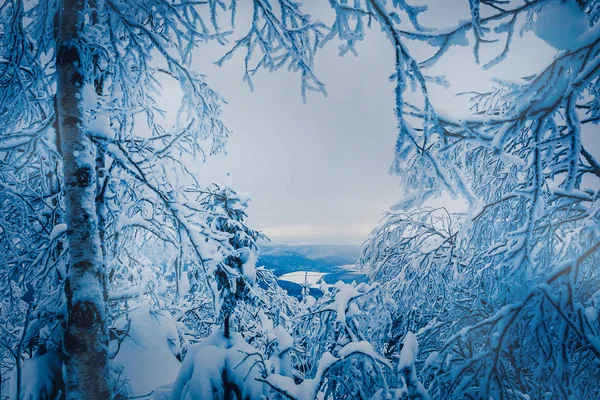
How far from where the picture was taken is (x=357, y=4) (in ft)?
5.91

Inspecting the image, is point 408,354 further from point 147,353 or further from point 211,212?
point 147,353

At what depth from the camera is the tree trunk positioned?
1982 millimetres

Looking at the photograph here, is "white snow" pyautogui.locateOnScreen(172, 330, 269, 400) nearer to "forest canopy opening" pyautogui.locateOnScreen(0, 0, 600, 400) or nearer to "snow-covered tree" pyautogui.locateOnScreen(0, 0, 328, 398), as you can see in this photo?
"forest canopy opening" pyautogui.locateOnScreen(0, 0, 600, 400)

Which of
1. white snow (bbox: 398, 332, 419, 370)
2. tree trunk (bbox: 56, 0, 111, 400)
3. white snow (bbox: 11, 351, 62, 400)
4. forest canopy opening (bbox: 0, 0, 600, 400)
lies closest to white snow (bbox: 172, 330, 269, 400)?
forest canopy opening (bbox: 0, 0, 600, 400)

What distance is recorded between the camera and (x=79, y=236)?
6.86 feet

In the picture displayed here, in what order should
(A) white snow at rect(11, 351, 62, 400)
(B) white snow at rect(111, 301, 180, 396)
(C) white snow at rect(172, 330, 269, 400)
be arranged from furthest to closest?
(B) white snow at rect(111, 301, 180, 396) → (C) white snow at rect(172, 330, 269, 400) → (A) white snow at rect(11, 351, 62, 400)

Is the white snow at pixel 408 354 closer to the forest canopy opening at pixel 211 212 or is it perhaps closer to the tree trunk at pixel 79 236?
the forest canopy opening at pixel 211 212

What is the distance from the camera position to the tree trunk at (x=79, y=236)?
78.0 inches

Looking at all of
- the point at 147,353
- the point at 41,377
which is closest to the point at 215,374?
the point at 147,353

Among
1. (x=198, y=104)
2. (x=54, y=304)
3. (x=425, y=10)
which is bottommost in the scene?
(x=54, y=304)

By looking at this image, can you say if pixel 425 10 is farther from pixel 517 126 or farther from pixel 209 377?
pixel 209 377

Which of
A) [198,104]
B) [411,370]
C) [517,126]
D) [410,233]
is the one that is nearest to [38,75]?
[198,104]

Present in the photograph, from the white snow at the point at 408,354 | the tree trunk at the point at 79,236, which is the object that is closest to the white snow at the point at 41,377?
the tree trunk at the point at 79,236

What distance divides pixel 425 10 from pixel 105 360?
3501 millimetres
